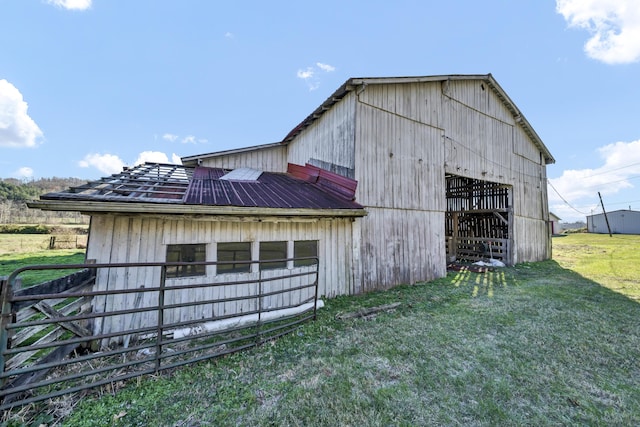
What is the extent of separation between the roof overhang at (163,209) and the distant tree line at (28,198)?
35.1 metres

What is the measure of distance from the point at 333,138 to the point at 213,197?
14.5 ft

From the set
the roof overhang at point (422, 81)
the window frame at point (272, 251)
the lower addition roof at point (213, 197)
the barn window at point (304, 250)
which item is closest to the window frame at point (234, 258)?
the window frame at point (272, 251)

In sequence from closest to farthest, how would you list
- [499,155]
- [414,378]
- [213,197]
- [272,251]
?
[414,378] → [213,197] → [272,251] → [499,155]

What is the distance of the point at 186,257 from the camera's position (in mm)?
4855

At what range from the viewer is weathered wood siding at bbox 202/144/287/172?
11.0m

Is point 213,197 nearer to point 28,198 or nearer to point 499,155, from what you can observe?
point 499,155

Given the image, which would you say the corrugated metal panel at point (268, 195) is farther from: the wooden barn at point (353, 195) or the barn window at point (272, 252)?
the barn window at point (272, 252)

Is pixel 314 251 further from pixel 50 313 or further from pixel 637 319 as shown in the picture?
pixel 637 319

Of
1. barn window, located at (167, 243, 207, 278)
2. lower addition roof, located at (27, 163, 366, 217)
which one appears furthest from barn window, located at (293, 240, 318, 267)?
barn window, located at (167, 243, 207, 278)

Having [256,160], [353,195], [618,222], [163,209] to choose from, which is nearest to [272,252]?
[163,209]

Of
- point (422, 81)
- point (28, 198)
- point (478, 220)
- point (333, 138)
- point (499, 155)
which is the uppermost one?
point (422, 81)

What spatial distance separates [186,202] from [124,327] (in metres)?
2.37

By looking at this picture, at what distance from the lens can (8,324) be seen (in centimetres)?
235

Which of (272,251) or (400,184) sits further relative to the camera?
(400,184)
